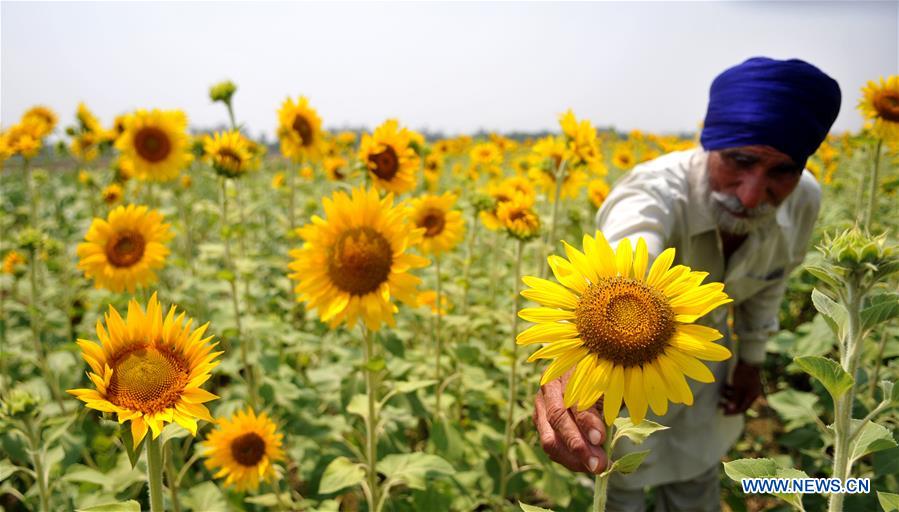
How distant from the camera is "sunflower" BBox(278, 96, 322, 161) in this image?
3.83 meters

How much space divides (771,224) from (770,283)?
0.36 metres

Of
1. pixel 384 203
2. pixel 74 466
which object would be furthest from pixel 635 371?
pixel 74 466

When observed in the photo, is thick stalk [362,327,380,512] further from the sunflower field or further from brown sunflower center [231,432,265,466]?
brown sunflower center [231,432,265,466]

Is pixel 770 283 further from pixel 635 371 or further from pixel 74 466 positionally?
pixel 74 466

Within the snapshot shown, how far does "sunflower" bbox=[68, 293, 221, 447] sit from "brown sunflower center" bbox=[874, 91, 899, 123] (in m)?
3.37

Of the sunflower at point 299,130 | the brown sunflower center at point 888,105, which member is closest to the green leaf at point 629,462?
the brown sunflower center at point 888,105

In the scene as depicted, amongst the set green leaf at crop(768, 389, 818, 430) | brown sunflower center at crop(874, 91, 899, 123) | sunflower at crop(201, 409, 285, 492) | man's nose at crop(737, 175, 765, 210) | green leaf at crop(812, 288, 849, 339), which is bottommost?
sunflower at crop(201, 409, 285, 492)

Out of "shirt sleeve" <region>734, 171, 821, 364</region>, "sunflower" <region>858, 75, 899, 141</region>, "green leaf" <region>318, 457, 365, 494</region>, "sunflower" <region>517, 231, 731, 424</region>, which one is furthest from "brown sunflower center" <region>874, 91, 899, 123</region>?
"green leaf" <region>318, 457, 365, 494</region>

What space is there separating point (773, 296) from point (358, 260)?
2234mm

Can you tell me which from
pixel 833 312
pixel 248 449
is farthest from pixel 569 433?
pixel 248 449

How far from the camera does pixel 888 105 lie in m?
2.80

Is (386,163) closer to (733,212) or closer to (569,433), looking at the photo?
(733,212)

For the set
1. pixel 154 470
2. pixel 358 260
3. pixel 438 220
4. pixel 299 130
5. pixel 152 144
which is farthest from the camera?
pixel 152 144

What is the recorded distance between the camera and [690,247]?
244cm
